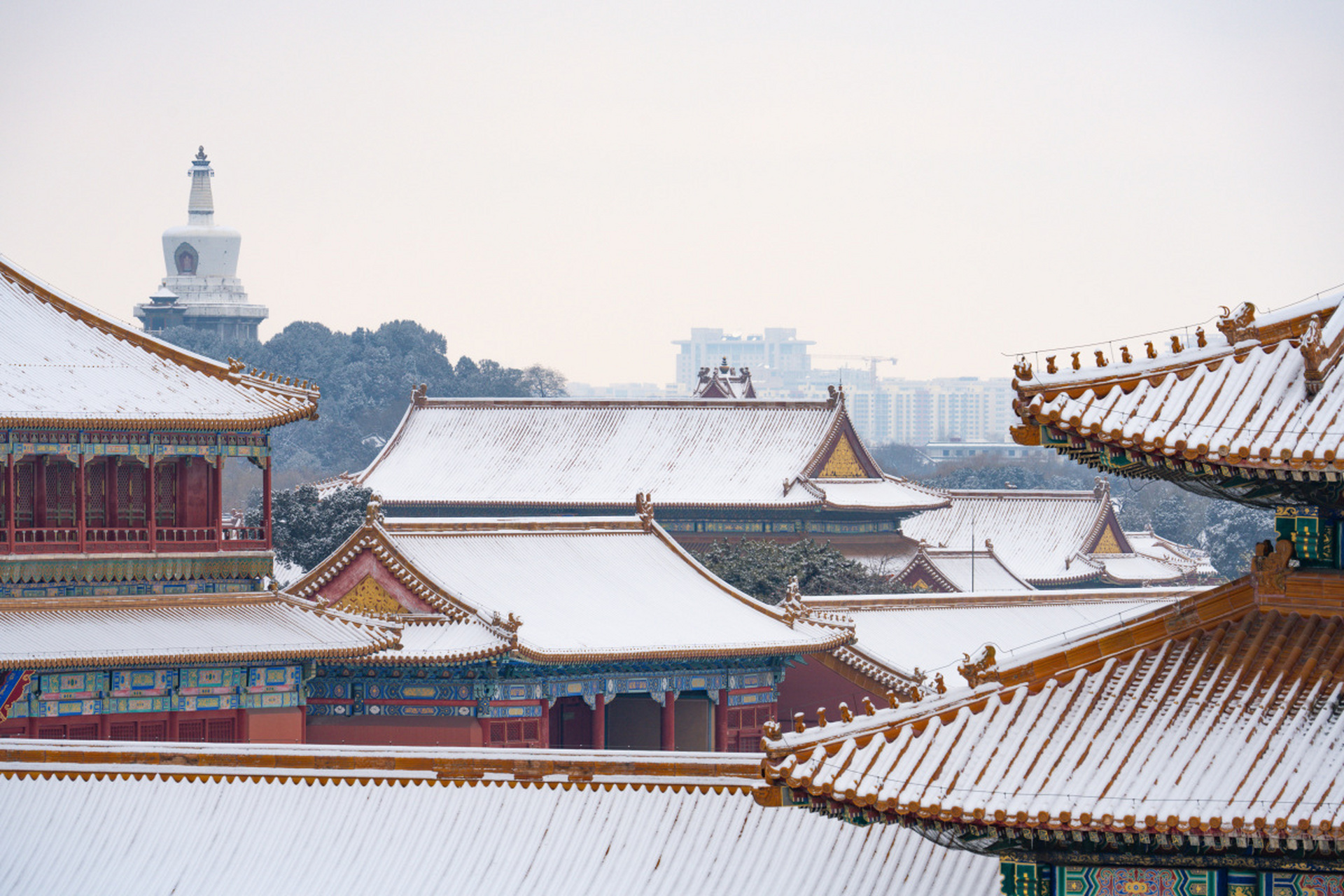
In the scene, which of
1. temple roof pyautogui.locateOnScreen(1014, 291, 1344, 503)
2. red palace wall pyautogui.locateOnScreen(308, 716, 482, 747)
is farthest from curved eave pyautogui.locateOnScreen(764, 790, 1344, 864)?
red palace wall pyautogui.locateOnScreen(308, 716, 482, 747)

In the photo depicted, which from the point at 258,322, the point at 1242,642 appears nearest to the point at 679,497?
the point at 1242,642

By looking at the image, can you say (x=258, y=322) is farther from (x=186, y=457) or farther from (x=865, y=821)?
(x=865, y=821)

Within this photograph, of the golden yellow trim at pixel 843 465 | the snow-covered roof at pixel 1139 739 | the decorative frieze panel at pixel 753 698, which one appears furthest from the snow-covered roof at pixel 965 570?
the snow-covered roof at pixel 1139 739

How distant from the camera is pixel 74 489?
1037 inches

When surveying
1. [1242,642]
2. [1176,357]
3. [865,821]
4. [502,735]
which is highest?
[1176,357]

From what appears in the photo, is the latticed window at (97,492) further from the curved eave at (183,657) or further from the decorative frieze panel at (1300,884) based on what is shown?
the decorative frieze panel at (1300,884)

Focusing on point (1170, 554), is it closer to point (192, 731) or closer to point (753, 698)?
point (753, 698)

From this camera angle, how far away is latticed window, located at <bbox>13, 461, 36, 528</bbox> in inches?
1025

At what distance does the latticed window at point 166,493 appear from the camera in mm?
26969

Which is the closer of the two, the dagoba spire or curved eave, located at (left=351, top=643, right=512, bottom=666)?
curved eave, located at (left=351, top=643, right=512, bottom=666)

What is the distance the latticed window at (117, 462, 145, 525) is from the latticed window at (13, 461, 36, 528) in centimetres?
109

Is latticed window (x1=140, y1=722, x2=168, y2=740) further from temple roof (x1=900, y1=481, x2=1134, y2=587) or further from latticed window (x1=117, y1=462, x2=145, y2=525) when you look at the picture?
temple roof (x1=900, y1=481, x2=1134, y2=587)

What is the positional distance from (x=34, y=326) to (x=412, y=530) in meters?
7.01

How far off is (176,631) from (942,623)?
48.7ft
